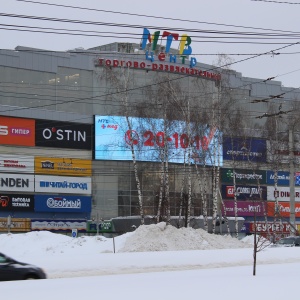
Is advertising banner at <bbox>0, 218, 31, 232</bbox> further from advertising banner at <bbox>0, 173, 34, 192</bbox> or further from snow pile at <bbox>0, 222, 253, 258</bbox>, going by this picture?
snow pile at <bbox>0, 222, 253, 258</bbox>

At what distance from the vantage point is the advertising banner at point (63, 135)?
58125mm

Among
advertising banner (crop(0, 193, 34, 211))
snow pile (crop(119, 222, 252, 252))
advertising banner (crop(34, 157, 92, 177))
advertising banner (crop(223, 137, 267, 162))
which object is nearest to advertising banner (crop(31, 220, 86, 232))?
advertising banner (crop(0, 193, 34, 211))

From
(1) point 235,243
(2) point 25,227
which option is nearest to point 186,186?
(2) point 25,227

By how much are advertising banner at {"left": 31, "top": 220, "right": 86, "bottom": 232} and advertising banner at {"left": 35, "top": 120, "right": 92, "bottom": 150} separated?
6448 millimetres

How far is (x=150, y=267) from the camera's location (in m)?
27.4

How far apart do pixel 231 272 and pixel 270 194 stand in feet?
180

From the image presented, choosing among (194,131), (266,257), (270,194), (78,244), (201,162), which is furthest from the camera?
(270,194)

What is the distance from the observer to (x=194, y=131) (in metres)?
54.7

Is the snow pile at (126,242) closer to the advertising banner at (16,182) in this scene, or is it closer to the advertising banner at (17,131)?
the advertising banner at (16,182)

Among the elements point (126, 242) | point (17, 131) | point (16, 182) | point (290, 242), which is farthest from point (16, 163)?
point (290, 242)

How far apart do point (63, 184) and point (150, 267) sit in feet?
107

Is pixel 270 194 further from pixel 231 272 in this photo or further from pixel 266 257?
pixel 231 272

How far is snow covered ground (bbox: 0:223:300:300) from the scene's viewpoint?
537 inches

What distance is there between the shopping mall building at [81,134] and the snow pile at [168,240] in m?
17.7
